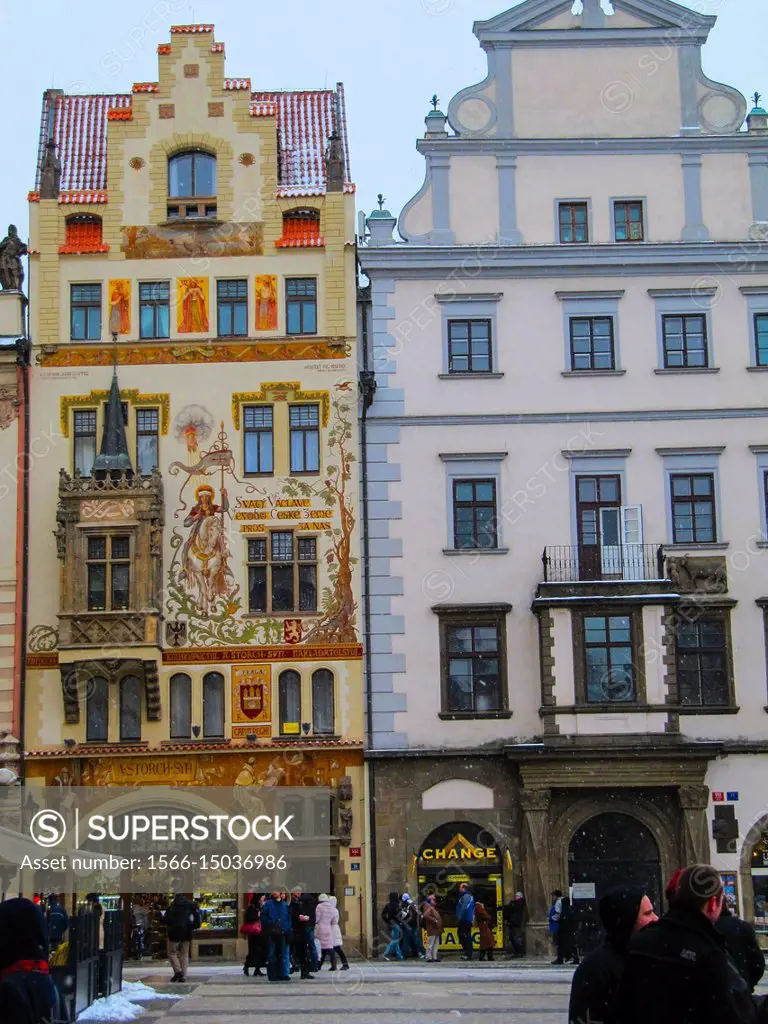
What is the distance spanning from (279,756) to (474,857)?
4.65m

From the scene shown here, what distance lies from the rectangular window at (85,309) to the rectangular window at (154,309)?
0.97 m

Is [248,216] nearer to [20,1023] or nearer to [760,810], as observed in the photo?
[760,810]

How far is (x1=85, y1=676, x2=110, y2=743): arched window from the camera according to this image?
126 feet

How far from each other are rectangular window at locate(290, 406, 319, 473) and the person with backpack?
12276mm

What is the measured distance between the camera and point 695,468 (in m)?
39.7

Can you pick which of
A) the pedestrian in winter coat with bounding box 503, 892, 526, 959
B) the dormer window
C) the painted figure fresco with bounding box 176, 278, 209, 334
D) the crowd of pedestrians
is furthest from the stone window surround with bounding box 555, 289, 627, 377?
the crowd of pedestrians

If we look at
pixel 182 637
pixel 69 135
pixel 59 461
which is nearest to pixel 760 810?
pixel 182 637

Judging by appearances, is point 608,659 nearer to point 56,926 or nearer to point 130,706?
point 130,706

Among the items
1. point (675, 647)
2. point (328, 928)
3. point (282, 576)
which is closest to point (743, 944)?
point (328, 928)

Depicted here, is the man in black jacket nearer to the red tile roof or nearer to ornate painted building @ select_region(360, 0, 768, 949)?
ornate painted building @ select_region(360, 0, 768, 949)

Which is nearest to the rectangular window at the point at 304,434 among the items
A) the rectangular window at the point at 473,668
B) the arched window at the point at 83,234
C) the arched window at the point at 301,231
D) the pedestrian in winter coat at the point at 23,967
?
the arched window at the point at 301,231

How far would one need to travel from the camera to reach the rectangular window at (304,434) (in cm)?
3966

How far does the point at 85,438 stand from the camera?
39719 millimetres

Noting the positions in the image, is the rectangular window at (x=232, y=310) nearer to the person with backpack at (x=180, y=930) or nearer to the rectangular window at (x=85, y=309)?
the rectangular window at (x=85, y=309)
